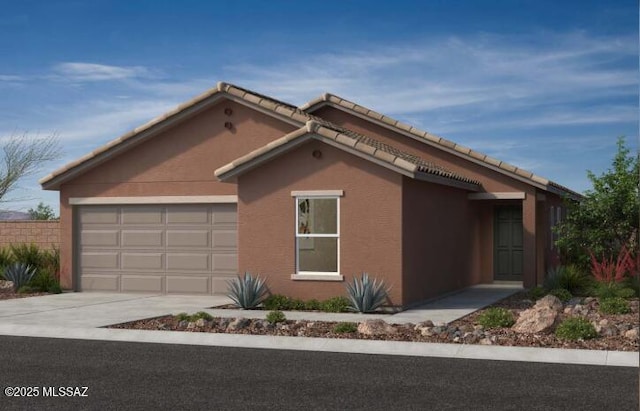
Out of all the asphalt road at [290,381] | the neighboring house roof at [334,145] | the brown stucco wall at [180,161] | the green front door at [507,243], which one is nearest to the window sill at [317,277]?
the neighboring house roof at [334,145]

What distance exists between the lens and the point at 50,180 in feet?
72.6

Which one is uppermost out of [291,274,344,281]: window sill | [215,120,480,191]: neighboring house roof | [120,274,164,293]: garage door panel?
[215,120,480,191]: neighboring house roof

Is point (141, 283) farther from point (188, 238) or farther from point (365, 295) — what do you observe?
point (365, 295)

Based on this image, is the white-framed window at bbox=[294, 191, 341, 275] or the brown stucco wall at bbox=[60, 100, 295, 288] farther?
the brown stucco wall at bbox=[60, 100, 295, 288]

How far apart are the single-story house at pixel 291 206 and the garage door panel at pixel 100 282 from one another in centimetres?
4

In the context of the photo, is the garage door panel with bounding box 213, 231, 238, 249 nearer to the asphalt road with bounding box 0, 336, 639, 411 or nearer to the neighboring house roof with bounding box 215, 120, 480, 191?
the neighboring house roof with bounding box 215, 120, 480, 191

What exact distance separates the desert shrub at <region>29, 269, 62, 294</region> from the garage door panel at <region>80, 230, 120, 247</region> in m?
1.29

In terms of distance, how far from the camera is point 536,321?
1335 cm

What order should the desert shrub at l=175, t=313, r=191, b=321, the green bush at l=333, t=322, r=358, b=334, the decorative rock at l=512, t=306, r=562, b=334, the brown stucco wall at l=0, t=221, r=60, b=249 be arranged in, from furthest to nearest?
the brown stucco wall at l=0, t=221, r=60, b=249, the desert shrub at l=175, t=313, r=191, b=321, the green bush at l=333, t=322, r=358, b=334, the decorative rock at l=512, t=306, r=562, b=334

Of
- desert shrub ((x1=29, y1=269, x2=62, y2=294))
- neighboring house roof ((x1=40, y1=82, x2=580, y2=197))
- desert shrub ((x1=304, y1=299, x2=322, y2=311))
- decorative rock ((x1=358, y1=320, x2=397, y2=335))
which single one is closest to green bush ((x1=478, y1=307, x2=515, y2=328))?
decorative rock ((x1=358, y1=320, x2=397, y2=335))

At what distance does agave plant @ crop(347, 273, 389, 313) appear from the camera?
16516 millimetres

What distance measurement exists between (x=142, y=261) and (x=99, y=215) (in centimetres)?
179

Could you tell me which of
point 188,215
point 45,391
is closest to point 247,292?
point 188,215

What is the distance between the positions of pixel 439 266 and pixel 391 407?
37.9ft
